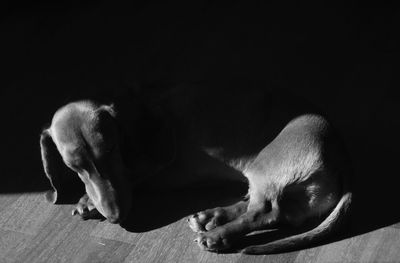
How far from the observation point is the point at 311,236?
2664mm

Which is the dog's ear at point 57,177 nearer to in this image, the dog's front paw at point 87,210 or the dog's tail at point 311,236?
the dog's front paw at point 87,210

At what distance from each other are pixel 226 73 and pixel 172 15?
3.17 ft

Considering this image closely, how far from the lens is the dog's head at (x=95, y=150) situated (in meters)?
2.77

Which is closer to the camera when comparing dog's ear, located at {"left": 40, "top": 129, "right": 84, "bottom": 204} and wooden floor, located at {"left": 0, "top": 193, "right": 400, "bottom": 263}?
wooden floor, located at {"left": 0, "top": 193, "right": 400, "bottom": 263}

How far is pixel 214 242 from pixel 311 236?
383 millimetres

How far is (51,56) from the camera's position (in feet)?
14.7

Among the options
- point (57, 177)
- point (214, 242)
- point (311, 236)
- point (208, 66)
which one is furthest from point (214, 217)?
point (208, 66)

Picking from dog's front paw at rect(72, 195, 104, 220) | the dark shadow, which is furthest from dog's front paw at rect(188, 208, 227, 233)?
dog's front paw at rect(72, 195, 104, 220)

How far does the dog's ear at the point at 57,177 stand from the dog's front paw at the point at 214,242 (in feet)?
2.43

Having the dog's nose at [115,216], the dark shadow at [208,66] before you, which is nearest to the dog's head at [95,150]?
the dog's nose at [115,216]

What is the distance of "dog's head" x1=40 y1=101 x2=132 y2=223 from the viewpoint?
9.07 feet

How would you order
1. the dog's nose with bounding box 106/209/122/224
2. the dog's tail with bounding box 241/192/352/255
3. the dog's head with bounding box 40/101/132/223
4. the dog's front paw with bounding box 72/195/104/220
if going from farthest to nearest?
the dog's front paw with bounding box 72/195/104/220 < the dog's nose with bounding box 106/209/122/224 < the dog's head with bounding box 40/101/132/223 < the dog's tail with bounding box 241/192/352/255

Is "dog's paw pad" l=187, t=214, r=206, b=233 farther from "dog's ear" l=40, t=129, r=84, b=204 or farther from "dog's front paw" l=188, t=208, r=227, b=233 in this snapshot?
"dog's ear" l=40, t=129, r=84, b=204

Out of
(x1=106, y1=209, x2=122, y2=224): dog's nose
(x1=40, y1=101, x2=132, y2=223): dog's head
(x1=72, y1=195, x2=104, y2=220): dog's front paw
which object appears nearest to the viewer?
(x1=40, y1=101, x2=132, y2=223): dog's head
